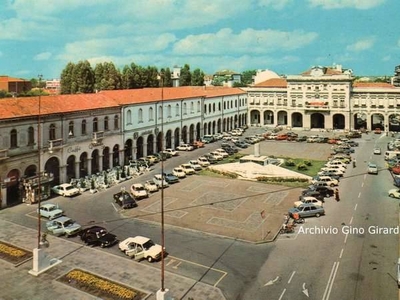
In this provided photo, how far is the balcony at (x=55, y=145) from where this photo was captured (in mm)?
49312

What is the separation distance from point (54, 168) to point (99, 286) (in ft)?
94.0

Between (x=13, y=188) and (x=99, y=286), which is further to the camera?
(x=13, y=188)

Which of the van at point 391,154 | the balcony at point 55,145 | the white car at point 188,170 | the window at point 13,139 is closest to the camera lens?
the window at point 13,139

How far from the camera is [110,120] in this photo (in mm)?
60156

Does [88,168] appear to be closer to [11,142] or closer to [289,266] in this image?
[11,142]

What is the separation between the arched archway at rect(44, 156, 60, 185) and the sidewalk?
17853 mm

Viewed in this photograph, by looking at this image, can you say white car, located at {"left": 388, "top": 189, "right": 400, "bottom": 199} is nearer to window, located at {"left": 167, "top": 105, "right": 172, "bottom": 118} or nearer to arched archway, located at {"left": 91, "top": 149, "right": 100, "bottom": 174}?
arched archway, located at {"left": 91, "top": 149, "right": 100, "bottom": 174}

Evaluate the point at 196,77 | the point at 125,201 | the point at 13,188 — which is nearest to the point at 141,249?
the point at 125,201

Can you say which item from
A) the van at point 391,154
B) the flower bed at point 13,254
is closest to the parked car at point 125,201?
the flower bed at point 13,254

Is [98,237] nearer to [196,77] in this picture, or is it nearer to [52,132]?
[52,132]

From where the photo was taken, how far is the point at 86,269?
98.0ft

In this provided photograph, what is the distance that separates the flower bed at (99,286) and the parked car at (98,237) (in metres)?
4.88

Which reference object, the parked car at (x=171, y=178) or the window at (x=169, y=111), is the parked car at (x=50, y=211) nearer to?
the parked car at (x=171, y=178)

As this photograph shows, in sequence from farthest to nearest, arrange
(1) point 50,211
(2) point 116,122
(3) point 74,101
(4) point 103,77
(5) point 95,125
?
(4) point 103,77 < (2) point 116,122 < (5) point 95,125 < (3) point 74,101 < (1) point 50,211
